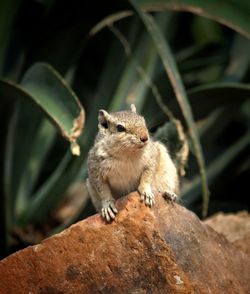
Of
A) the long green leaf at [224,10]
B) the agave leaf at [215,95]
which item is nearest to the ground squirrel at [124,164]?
the agave leaf at [215,95]

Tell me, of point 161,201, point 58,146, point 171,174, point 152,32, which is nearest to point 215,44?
point 58,146

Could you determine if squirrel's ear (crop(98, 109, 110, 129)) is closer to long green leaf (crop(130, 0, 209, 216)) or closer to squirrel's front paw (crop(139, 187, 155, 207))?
squirrel's front paw (crop(139, 187, 155, 207))

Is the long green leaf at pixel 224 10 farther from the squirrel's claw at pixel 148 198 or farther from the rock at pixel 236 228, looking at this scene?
the squirrel's claw at pixel 148 198

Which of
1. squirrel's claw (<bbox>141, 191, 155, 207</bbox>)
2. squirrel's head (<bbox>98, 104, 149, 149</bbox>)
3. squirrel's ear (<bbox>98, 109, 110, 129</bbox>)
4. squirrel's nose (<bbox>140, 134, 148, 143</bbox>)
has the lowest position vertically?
squirrel's claw (<bbox>141, 191, 155, 207</bbox>)

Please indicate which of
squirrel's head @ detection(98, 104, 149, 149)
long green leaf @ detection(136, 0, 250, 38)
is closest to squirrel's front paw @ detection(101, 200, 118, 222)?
squirrel's head @ detection(98, 104, 149, 149)

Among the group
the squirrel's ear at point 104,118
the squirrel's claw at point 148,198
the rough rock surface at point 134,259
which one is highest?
the squirrel's ear at point 104,118

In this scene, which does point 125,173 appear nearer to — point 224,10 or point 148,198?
point 148,198

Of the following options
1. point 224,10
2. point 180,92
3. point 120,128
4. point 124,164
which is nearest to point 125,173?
point 124,164
